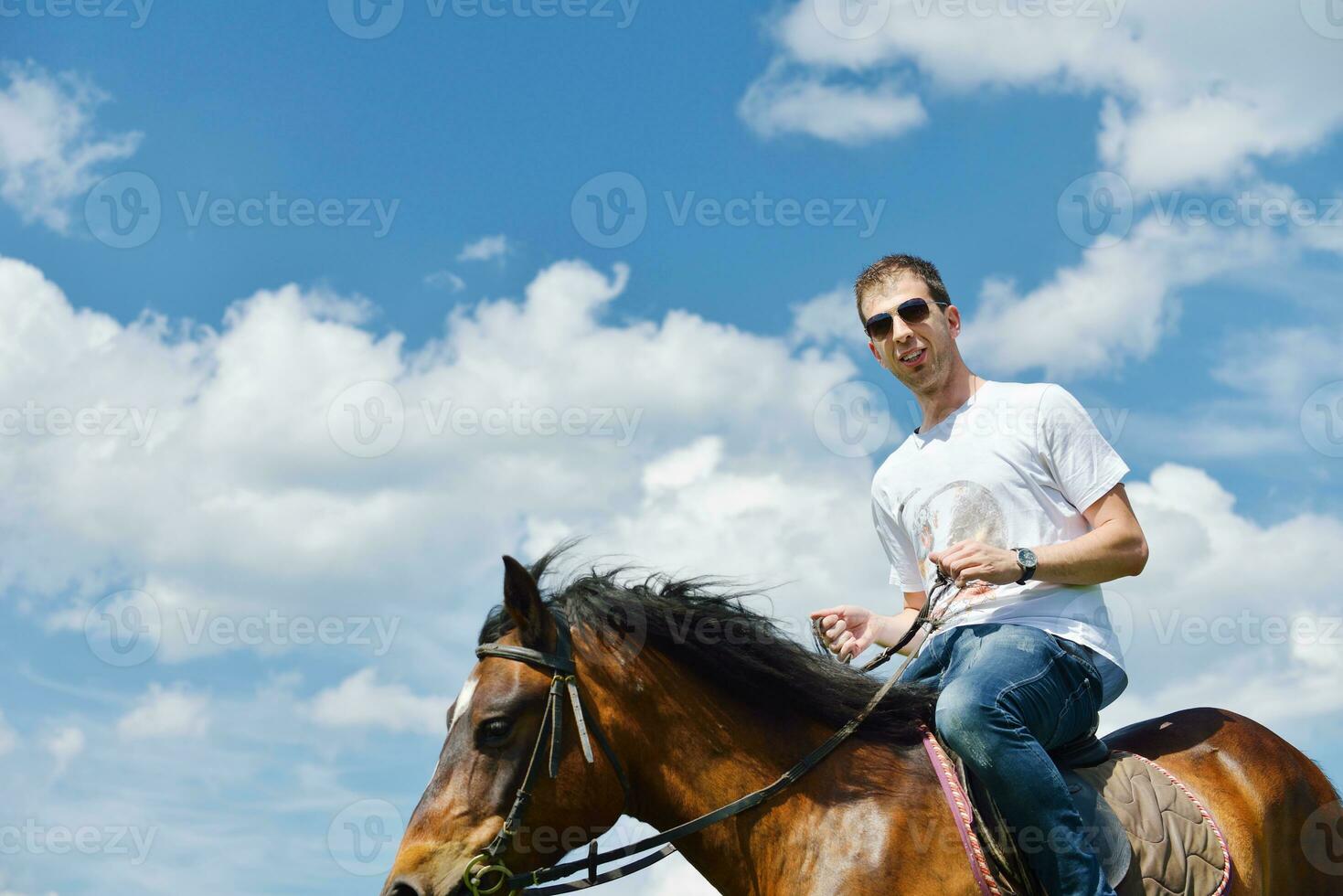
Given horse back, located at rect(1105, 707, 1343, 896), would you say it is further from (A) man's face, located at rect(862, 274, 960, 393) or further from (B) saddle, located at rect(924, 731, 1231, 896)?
(A) man's face, located at rect(862, 274, 960, 393)

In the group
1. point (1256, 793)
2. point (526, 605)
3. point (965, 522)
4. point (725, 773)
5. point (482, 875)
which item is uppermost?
point (965, 522)

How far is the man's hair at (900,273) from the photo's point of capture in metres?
6.18

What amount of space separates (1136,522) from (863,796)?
Answer: 5.90 ft

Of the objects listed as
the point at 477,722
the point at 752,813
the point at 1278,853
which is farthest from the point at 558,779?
the point at 1278,853

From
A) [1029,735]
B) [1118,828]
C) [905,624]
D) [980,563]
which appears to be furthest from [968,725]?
[905,624]

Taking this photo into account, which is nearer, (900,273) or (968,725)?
(968,725)

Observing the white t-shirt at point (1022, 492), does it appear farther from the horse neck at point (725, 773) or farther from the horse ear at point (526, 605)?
the horse ear at point (526, 605)

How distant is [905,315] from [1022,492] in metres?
1.13

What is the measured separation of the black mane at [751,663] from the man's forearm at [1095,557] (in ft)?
2.80

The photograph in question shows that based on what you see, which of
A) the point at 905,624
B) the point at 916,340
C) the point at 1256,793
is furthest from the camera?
the point at 905,624

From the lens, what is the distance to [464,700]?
503cm

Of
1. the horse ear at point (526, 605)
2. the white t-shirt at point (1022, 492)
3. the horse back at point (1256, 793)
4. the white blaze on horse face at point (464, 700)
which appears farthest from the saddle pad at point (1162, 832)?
the white blaze on horse face at point (464, 700)

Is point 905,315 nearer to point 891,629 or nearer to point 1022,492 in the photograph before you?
point 1022,492

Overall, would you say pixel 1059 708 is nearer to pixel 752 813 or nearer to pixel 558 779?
pixel 752 813
